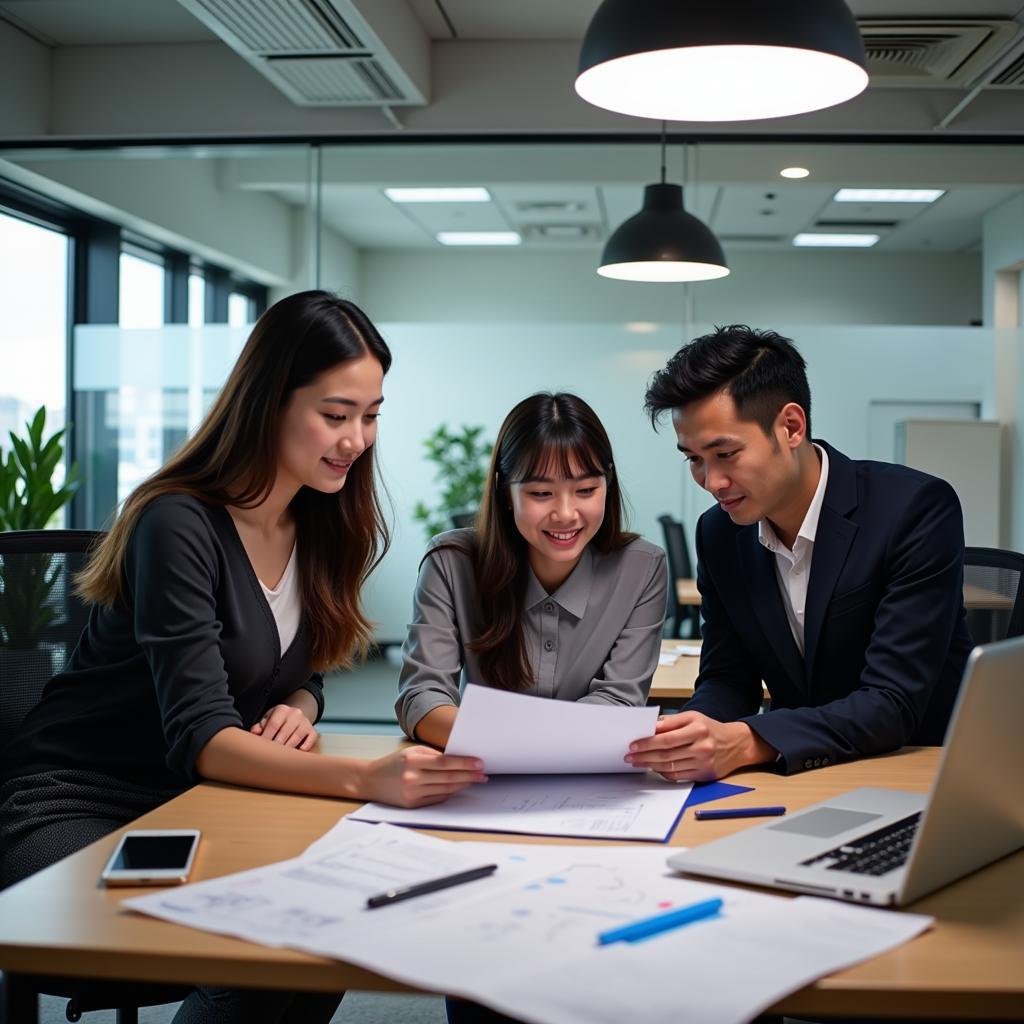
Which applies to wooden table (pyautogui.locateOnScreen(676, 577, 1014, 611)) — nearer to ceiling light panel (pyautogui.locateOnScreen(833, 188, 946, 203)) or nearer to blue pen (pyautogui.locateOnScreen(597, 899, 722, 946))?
blue pen (pyautogui.locateOnScreen(597, 899, 722, 946))

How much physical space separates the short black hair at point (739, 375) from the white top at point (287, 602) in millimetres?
701

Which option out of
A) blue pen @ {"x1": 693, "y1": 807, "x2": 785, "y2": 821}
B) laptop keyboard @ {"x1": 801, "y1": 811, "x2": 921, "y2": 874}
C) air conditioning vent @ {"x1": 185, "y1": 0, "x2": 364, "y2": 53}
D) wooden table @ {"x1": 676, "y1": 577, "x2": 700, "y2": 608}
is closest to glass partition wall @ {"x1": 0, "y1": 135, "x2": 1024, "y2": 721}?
wooden table @ {"x1": 676, "y1": 577, "x2": 700, "y2": 608}

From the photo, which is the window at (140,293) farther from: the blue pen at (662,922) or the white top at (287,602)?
the blue pen at (662,922)

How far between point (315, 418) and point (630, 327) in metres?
3.51

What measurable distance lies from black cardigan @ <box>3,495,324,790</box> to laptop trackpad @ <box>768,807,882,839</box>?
795 mm

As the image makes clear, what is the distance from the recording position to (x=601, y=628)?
2.03m

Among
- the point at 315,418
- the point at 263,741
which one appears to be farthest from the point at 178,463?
the point at 263,741

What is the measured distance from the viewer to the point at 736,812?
4.65 ft

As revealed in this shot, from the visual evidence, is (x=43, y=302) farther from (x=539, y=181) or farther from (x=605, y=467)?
(x=605, y=467)

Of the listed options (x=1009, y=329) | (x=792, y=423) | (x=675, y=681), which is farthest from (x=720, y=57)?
(x=1009, y=329)

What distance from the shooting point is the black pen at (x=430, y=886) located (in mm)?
1091

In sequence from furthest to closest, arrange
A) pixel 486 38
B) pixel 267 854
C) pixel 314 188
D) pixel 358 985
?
pixel 314 188 → pixel 486 38 → pixel 267 854 → pixel 358 985

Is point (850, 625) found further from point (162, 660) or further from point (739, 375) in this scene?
point (162, 660)

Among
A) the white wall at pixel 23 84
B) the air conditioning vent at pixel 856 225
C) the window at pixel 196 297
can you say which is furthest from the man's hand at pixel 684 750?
the white wall at pixel 23 84
